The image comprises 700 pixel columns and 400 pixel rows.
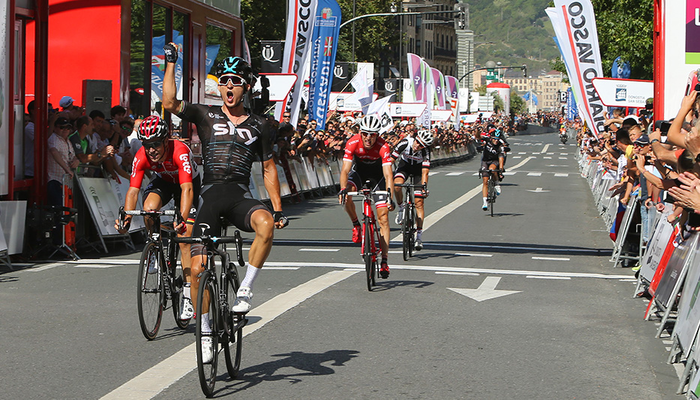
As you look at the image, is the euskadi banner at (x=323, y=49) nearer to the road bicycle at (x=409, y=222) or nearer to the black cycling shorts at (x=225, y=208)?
the road bicycle at (x=409, y=222)

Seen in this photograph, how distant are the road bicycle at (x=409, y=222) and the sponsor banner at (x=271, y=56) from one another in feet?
44.9

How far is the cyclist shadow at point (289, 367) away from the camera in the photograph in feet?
20.5

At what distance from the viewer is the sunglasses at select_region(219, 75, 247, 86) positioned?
21.7 ft

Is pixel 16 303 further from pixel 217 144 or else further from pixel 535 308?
pixel 535 308

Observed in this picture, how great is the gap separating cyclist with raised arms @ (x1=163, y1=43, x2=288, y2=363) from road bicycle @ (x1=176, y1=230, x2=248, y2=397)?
0.18 m

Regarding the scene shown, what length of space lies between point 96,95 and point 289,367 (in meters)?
9.85

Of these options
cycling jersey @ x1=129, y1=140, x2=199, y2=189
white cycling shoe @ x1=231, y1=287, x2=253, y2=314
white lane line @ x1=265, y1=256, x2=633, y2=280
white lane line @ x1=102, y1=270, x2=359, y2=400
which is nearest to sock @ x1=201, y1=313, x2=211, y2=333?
white cycling shoe @ x1=231, y1=287, x2=253, y2=314

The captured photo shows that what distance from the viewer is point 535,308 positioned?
9422 millimetres

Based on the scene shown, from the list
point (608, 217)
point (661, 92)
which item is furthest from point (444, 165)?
point (661, 92)

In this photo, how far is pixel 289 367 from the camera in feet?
21.9

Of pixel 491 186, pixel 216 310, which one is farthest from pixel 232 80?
pixel 491 186

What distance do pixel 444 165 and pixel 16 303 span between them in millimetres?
44950

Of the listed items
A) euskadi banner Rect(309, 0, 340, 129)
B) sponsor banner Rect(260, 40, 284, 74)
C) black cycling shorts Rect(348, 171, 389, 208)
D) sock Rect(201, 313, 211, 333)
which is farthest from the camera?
sponsor banner Rect(260, 40, 284, 74)

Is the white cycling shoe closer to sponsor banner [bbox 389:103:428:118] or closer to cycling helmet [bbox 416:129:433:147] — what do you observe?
cycling helmet [bbox 416:129:433:147]
